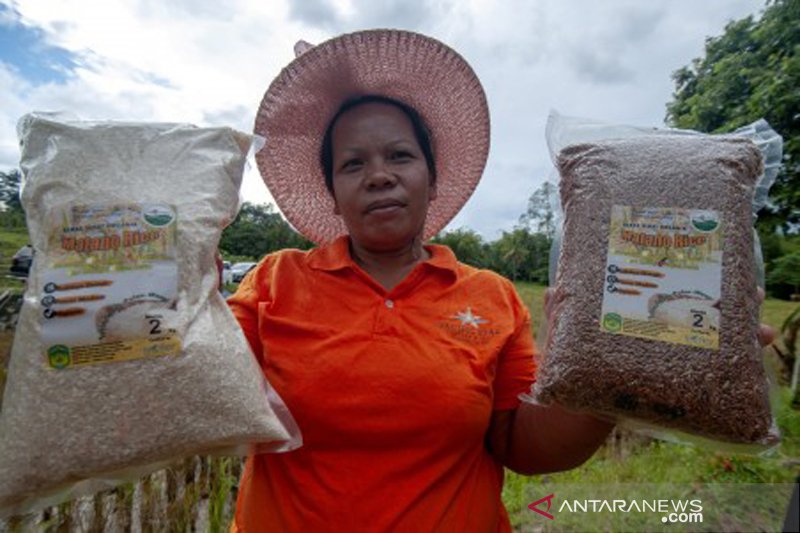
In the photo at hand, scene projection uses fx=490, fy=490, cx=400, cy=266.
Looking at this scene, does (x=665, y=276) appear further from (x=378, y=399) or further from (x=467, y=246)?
(x=467, y=246)

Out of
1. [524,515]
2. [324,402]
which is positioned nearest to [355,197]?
[324,402]

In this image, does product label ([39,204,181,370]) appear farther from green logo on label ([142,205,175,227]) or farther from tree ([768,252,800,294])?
tree ([768,252,800,294])

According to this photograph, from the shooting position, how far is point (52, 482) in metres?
0.85

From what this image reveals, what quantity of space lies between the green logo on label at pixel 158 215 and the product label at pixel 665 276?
824 mm

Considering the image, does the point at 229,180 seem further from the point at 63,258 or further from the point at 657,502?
the point at 657,502

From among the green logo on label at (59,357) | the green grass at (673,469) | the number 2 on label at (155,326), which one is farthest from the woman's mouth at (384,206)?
the green grass at (673,469)

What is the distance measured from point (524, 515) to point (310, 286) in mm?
2331

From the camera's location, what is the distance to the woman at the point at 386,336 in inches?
41.9

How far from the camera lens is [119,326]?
865mm

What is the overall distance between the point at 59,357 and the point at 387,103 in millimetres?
978

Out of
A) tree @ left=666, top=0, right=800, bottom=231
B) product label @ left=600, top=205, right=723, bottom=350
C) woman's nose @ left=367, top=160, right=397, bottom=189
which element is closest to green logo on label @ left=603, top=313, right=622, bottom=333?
product label @ left=600, top=205, right=723, bottom=350

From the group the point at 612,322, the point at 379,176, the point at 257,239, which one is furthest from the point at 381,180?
the point at 257,239

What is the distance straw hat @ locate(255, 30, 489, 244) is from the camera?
1.32 m

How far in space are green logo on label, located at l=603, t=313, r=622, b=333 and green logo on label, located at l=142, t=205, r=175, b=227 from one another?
2.71 ft
